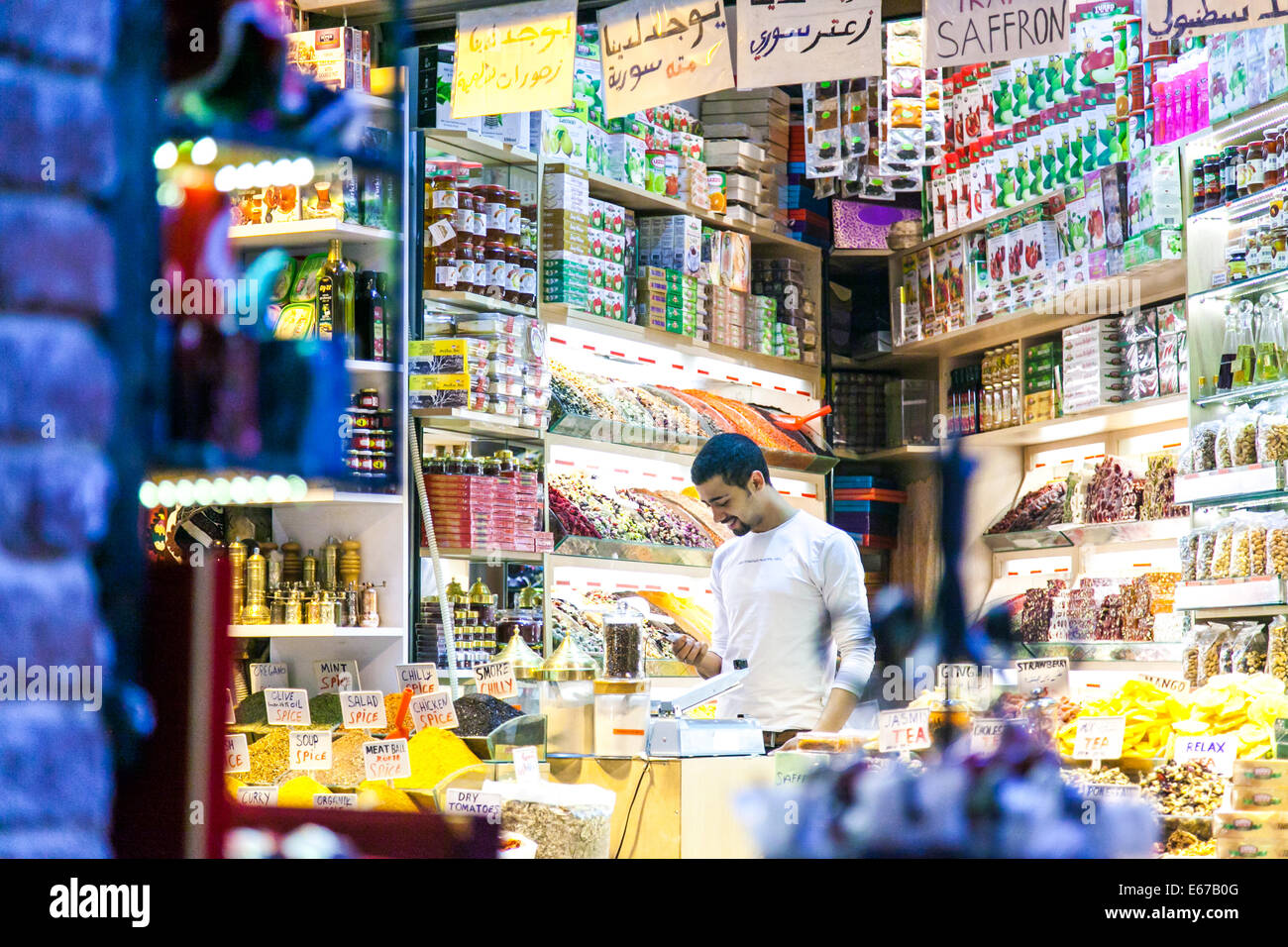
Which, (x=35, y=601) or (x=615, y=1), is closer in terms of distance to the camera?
(x=35, y=601)

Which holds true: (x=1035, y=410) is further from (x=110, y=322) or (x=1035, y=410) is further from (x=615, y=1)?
(x=110, y=322)

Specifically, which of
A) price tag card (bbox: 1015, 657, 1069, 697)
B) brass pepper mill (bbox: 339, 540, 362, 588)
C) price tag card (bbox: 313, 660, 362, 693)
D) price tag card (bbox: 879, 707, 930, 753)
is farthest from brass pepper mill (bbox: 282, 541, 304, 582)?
price tag card (bbox: 879, 707, 930, 753)

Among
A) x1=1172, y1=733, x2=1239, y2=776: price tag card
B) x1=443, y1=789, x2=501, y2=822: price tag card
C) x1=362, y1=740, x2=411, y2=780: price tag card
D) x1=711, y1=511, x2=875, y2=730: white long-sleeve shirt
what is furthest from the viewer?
x1=711, y1=511, x2=875, y2=730: white long-sleeve shirt

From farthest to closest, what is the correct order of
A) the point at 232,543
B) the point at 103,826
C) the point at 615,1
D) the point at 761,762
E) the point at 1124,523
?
the point at 1124,523 < the point at 232,543 < the point at 615,1 < the point at 761,762 < the point at 103,826

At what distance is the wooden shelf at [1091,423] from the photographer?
501cm

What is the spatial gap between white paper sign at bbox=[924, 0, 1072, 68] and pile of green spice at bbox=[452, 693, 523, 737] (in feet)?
5.66

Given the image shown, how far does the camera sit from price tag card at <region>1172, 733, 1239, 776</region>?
→ 2.34 m

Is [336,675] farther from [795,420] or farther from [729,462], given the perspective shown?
[795,420]

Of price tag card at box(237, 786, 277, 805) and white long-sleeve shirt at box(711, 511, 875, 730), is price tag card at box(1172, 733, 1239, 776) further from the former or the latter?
price tag card at box(237, 786, 277, 805)

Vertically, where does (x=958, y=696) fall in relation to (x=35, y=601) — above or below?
below
